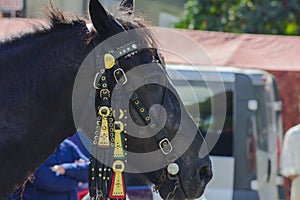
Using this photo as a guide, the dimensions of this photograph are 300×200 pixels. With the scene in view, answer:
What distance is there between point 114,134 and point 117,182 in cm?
23

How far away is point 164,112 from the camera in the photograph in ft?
9.93

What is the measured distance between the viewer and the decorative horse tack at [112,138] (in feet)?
9.87

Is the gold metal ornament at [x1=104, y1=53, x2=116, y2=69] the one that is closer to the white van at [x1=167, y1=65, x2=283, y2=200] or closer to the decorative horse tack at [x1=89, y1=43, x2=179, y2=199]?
the decorative horse tack at [x1=89, y1=43, x2=179, y2=199]

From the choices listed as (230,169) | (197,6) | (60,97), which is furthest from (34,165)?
(197,6)

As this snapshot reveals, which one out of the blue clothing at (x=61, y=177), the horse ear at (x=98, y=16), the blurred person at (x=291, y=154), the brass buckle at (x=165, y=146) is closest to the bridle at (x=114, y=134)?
the brass buckle at (x=165, y=146)

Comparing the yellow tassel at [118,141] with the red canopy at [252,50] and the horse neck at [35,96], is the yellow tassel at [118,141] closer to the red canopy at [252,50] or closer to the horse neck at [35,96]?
the horse neck at [35,96]

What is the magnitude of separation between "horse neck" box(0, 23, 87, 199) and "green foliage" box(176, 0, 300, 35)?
882 cm

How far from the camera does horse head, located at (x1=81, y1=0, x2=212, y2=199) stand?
3.02m

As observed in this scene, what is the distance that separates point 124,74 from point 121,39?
5.9 inches

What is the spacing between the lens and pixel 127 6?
3283mm

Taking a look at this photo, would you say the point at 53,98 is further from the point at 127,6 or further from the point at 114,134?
the point at 127,6

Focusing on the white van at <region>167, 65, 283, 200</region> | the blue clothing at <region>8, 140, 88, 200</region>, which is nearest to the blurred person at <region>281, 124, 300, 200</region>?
the white van at <region>167, 65, 283, 200</region>

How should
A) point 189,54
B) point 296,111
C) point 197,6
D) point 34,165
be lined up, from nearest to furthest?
point 34,165 < point 189,54 < point 296,111 < point 197,6

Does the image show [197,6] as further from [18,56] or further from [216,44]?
[18,56]
